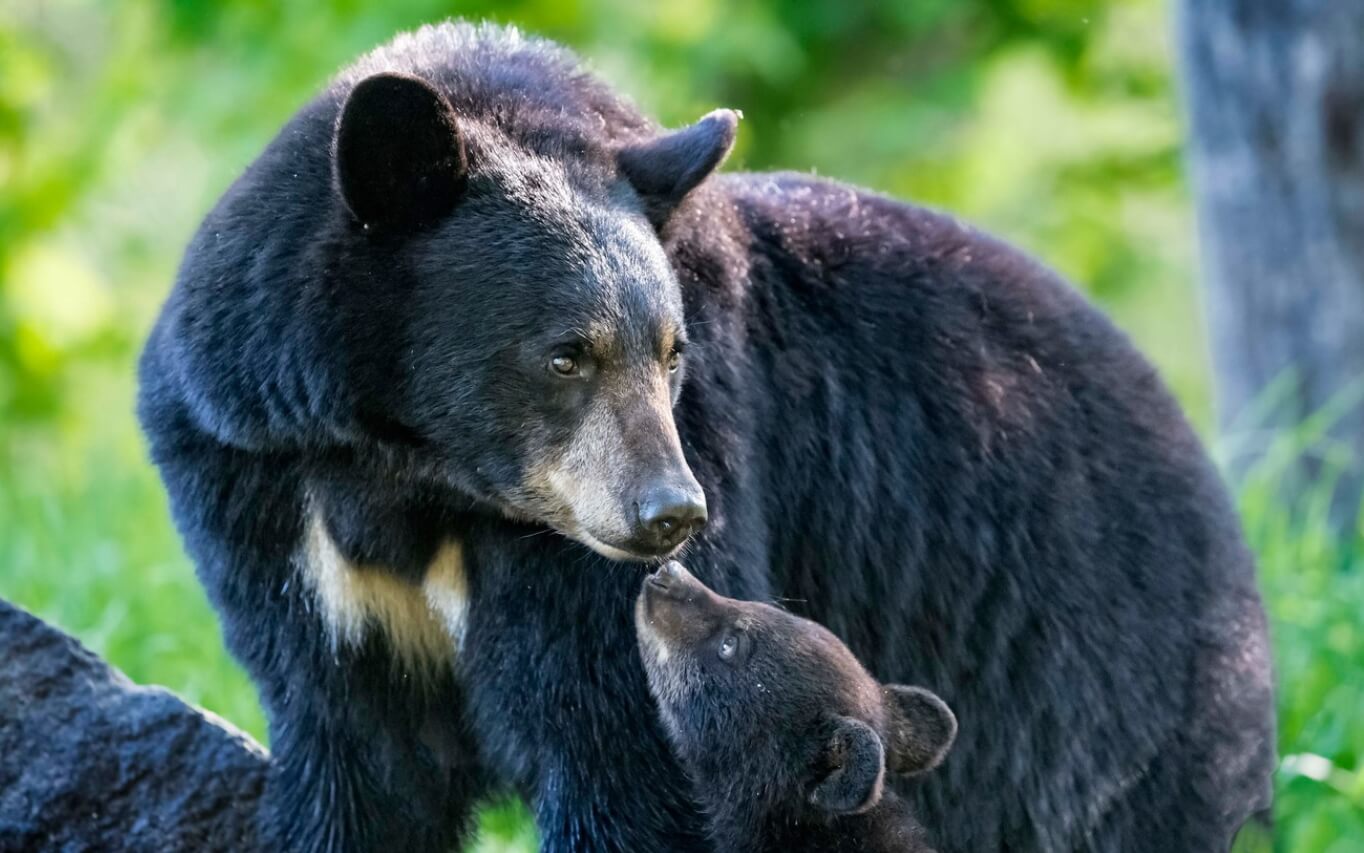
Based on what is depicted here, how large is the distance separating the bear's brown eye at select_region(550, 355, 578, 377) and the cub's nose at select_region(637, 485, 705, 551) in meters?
0.35

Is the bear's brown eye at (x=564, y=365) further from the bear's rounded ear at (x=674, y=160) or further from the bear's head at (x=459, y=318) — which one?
the bear's rounded ear at (x=674, y=160)

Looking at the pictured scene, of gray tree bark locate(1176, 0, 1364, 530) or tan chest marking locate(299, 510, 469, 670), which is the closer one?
tan chest marking locate(299, 510, 469, 670)

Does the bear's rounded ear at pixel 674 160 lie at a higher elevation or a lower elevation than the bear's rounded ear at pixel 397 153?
higher

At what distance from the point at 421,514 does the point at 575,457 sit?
1.37 ft

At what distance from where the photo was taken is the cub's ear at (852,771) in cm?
357

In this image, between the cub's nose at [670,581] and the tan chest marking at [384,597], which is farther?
the tan chest marking at [384,597]

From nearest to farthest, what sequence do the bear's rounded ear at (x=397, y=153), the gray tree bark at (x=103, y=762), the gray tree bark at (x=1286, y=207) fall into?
the bear's rounded ear at (x=397, y=153) < the gray tree bark at (x=103, y=762) < the gray tree bark at (x=1286, y=207)

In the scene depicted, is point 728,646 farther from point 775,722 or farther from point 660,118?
point 660,118

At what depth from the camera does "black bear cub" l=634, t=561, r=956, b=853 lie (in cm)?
376

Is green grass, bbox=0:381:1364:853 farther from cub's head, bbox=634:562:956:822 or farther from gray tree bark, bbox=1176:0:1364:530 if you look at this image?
cub's head, bbox=634:562:956:822

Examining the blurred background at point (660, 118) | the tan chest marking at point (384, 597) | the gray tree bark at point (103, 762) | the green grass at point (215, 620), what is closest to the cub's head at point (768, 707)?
the tan chest marking at point (384, 597)

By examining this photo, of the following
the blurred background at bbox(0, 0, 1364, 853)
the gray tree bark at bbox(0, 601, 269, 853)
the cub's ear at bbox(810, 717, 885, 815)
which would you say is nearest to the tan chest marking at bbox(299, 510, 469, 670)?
the gray tree bark at bbox(0, 601, 269, 853)

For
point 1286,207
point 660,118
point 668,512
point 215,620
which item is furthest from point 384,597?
point 660,118

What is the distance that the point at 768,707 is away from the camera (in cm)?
389
